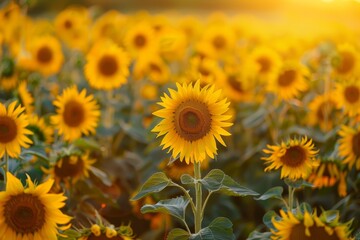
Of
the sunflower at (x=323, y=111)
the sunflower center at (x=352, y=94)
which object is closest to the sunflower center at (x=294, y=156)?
the sunflower center at (x=352, y=94)

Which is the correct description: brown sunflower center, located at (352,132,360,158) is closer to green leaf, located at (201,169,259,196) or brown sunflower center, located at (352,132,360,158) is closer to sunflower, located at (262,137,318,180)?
sunflower, located at (262,137,318,180)

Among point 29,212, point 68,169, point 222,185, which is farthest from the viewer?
point 68,169

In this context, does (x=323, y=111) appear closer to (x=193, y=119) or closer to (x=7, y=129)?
(x=193, y=119)

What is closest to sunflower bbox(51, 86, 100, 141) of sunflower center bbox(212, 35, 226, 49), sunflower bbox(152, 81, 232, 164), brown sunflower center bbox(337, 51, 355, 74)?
sunflower bbox(152, 81, 232, 164)

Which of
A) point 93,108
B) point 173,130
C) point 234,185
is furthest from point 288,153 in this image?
point 93,108

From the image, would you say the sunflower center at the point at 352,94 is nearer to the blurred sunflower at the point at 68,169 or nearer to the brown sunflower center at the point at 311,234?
the blurred sunflower at the point at 68,169

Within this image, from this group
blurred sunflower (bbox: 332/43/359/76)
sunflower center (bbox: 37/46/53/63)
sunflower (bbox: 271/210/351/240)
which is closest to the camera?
sunflower (bbox: 271/210/351/240)

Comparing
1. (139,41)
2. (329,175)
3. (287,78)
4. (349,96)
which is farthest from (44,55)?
(329,175)
